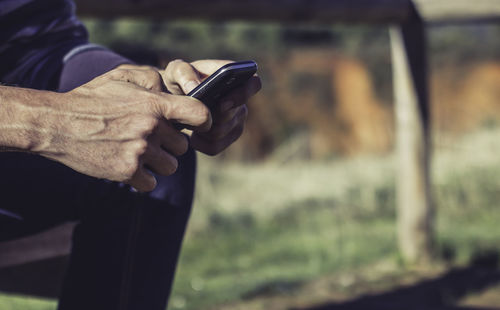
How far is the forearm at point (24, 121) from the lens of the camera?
918 mm

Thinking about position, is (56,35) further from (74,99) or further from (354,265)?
(354,265)

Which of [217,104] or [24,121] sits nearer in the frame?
[24,121]

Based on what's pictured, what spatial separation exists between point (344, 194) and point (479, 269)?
296cm

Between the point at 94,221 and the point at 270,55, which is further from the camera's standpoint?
the point at 270,55

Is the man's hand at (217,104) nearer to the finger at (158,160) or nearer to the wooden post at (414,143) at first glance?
the finger at (158,160)

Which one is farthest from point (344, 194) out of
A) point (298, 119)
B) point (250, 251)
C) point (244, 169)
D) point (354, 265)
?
point (298, 119)

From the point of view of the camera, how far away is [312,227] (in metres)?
4.70

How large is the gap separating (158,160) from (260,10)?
1978mm

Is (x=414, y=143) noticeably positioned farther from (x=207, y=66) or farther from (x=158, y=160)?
(x=158, y=160)

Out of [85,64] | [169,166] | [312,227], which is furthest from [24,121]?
[312,227]

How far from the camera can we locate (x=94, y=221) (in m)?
1.21

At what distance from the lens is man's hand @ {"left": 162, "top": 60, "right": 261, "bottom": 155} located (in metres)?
1.09

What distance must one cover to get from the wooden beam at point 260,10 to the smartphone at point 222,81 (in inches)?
61.9

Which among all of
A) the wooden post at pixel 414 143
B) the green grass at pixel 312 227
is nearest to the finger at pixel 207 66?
the green grass at pixel 312 227
